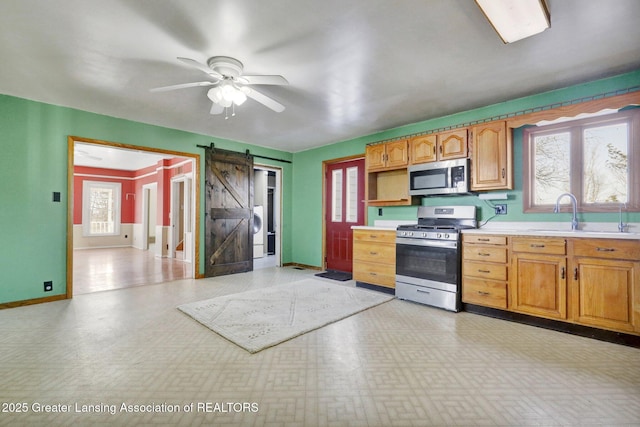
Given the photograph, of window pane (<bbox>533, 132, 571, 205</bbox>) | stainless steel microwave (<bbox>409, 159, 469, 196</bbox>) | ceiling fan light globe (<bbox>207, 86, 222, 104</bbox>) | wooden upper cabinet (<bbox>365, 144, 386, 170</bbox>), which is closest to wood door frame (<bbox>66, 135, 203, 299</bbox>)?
ceiling fan light globe (<bbox>207, 86, 222, 104</bbox>)

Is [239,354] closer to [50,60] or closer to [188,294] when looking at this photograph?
[188,294]

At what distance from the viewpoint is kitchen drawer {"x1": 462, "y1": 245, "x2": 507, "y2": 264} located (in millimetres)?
3119

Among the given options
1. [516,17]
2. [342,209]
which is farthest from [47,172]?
[516,17]

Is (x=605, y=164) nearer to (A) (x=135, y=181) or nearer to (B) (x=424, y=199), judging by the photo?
(B) (x=424, y=199)

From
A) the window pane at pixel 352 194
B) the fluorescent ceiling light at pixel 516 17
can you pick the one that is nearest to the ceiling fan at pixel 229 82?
the fluorescent ceiling light at pixel 516 17

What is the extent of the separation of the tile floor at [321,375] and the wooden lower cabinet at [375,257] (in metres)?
1.04

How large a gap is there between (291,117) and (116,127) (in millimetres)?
2551

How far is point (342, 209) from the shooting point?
5629 mm

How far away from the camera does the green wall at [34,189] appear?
136 inches

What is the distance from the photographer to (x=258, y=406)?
5.54 feet

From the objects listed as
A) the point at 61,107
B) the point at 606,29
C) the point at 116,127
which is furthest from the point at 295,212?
the point at 606,29

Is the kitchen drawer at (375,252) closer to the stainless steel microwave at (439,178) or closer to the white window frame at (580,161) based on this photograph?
the stainless steel microwave at (439,178)

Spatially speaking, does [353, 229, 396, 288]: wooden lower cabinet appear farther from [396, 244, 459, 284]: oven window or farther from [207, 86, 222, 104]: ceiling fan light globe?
[207, 86, 222, 104]: ceiling fan light globe

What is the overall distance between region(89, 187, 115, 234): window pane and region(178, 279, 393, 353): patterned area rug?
8193 millimetres
